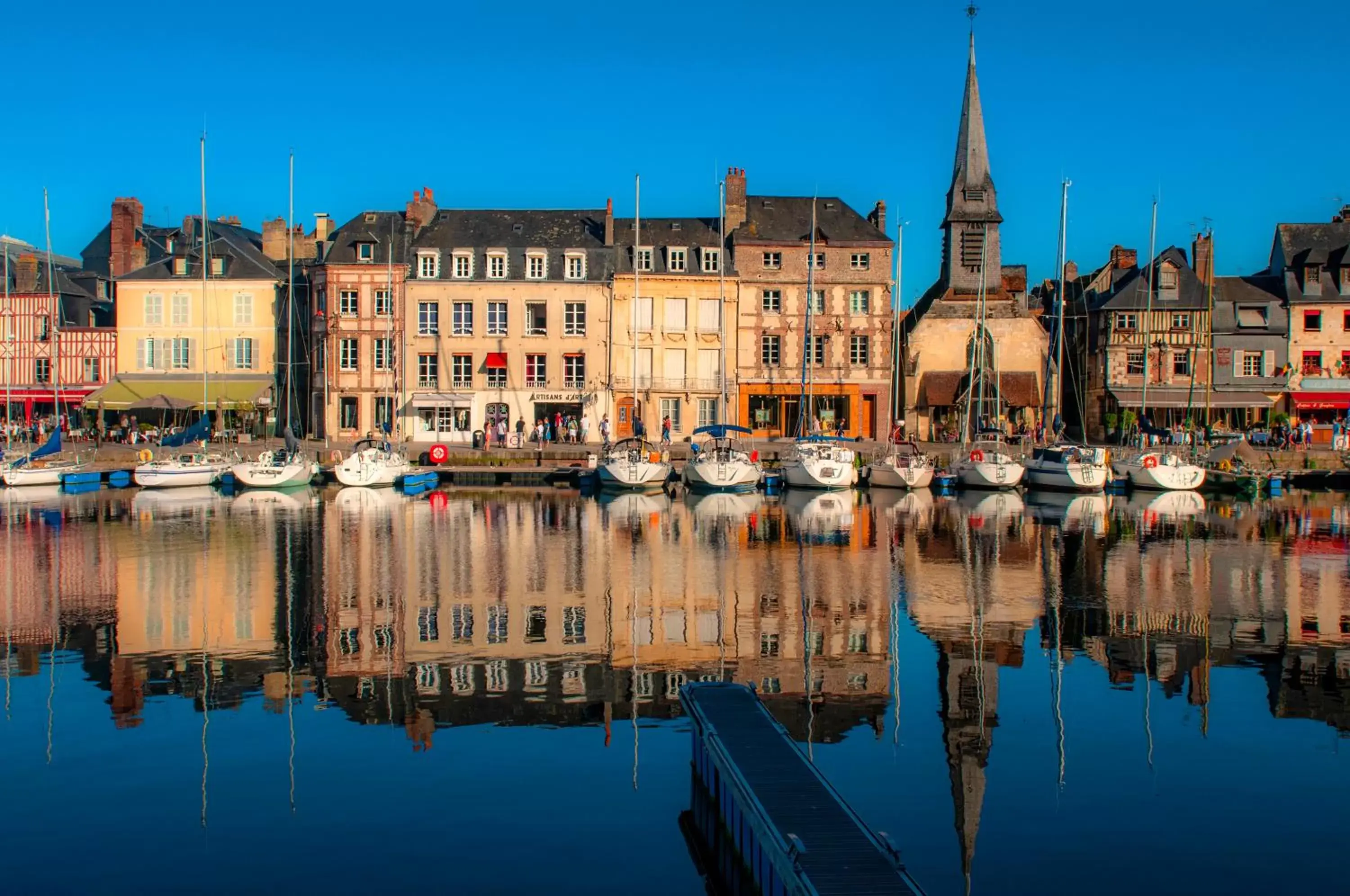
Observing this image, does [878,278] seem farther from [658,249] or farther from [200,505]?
[200,505]

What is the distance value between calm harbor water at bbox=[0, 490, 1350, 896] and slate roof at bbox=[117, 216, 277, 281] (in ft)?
106

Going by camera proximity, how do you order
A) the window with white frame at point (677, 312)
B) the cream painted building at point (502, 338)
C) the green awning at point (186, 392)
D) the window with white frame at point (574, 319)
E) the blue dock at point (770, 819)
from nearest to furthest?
the blue dock at point (770, 819), the green awning at point (186, 392), the cream painted building at point (502, 338), the window with white frame at point (574, 319), the window with white frame at point (677, 312)

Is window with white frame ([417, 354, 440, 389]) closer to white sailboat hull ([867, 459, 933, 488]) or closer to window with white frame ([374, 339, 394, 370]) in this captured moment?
window with white frame ([374, 339, 394, 370])

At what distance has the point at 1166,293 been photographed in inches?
2329

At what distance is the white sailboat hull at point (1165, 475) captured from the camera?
151 ft

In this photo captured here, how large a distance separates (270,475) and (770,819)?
38.9 m

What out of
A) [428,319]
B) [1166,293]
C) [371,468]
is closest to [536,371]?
[428,319]

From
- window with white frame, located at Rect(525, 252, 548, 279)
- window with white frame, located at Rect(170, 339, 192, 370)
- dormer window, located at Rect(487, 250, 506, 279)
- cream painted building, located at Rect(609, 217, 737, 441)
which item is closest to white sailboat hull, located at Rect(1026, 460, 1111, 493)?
cream painted building, located at Rect(609, 217, 737, 441)

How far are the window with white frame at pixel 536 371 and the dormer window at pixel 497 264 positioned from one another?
12.6ft

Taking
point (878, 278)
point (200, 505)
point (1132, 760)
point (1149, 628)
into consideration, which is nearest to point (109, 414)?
point (200, 505)

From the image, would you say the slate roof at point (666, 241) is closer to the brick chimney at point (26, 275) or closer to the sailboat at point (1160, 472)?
the sailboat at point (1160, 472)

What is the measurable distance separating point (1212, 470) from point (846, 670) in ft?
123

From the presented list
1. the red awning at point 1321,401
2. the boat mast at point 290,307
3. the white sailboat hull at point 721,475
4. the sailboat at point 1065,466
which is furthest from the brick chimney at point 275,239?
the red awning at point 1321,401

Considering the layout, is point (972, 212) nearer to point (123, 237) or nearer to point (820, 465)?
point (820, 465)
